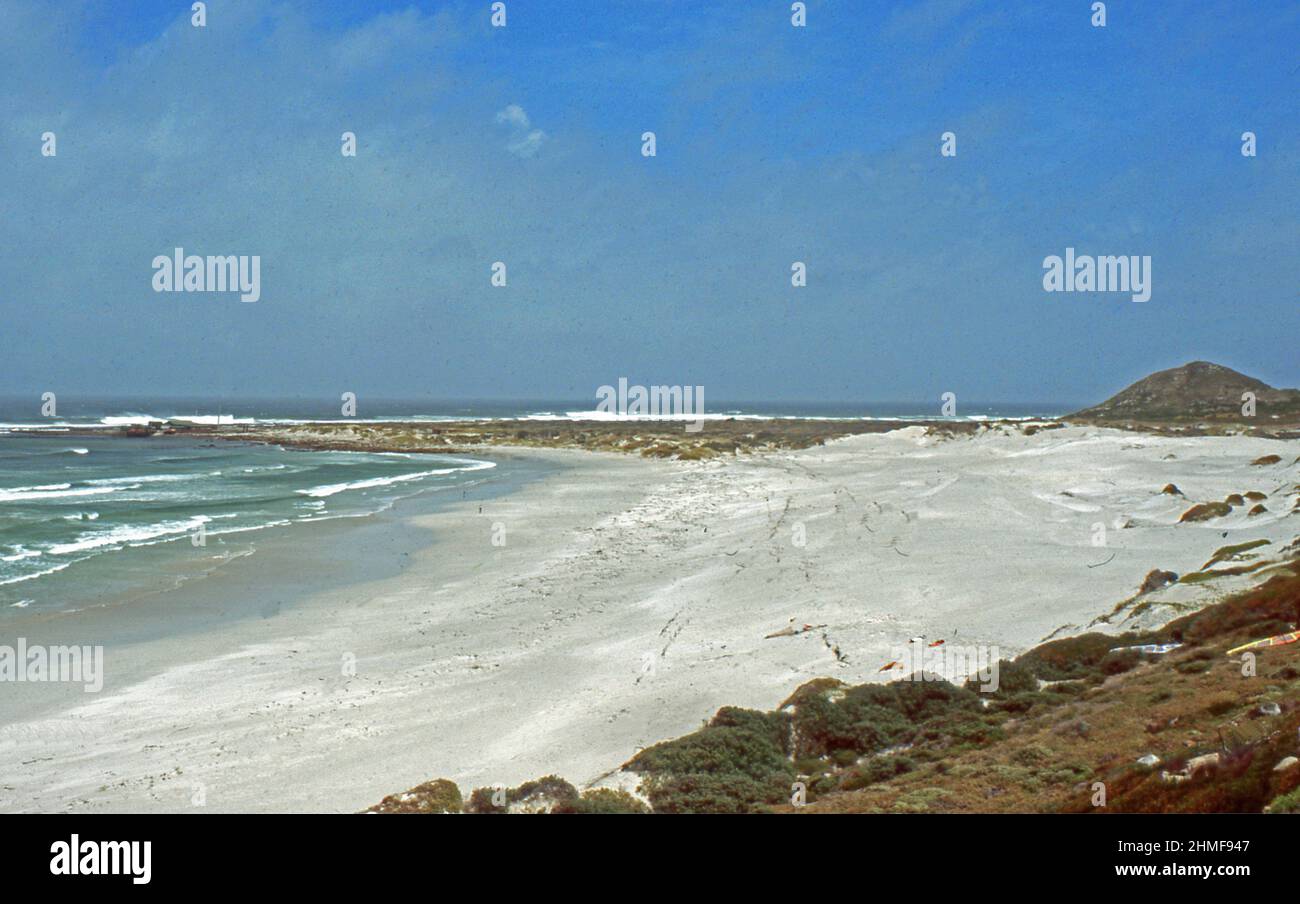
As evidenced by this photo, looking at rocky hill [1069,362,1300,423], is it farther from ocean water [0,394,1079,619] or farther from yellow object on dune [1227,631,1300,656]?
yellow object on dune [1227,631,1300,656]

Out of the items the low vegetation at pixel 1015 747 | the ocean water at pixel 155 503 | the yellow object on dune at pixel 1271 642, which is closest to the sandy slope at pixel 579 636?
the low vegetation at pixel 1015 747

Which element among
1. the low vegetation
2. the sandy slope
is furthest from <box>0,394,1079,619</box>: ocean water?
the low vegetation

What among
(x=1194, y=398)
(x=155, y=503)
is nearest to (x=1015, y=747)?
(x=155, y=503)

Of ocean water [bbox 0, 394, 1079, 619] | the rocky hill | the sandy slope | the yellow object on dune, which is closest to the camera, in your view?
the sandy slope
